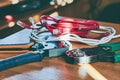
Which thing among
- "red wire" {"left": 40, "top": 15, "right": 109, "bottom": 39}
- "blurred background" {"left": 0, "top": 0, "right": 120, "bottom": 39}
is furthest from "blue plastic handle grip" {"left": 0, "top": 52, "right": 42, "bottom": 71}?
"blurred background" {"left": 0, "top": 0, "right": 120, "bottom": 39}

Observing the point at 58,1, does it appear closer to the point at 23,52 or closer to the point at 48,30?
the point at 48,30

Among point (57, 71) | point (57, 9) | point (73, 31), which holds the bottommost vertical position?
point (57, 71)

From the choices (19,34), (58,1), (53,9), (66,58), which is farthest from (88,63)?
(58,1)

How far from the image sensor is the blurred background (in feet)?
5.10

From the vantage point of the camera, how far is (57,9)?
1.94 m

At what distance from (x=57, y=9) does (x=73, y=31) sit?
114 cm

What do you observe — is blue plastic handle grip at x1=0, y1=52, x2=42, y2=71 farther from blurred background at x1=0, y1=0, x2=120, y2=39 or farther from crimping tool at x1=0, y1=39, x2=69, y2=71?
blurred background at x1=0, y1=0, x2=120, y2=39

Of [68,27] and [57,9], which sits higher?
[57,9]

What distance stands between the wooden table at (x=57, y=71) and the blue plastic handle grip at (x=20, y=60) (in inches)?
0.4

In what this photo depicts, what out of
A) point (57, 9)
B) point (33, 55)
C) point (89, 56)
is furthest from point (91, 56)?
point (57, 9)

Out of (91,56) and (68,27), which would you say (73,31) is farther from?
(91,56)

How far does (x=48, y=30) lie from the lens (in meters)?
0.84

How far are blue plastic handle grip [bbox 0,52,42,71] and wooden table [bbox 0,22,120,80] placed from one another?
1cm

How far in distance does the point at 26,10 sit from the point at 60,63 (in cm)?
97
